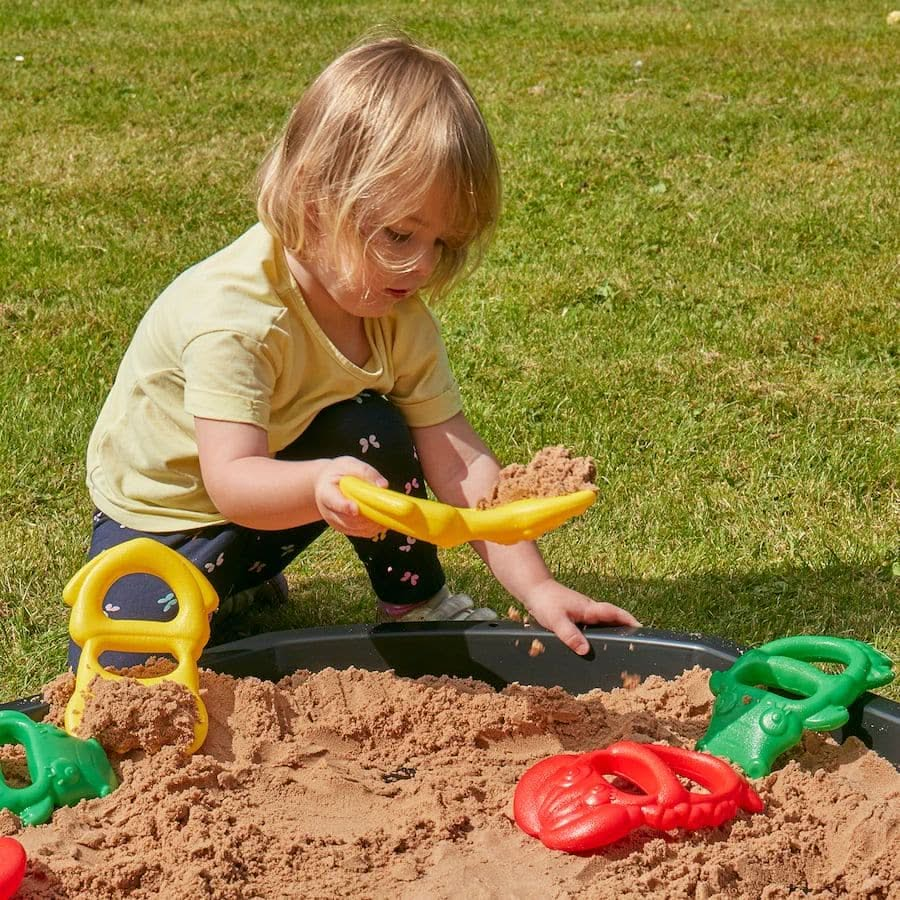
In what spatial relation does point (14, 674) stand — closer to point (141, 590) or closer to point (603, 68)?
point (141, 590)

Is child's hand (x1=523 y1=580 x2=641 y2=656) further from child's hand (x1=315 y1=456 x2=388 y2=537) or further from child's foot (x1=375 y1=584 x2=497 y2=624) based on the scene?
child's hand (x1=315 y1=456 x2=388 y2=537)

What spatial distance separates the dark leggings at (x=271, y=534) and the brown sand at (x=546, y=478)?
442 mm

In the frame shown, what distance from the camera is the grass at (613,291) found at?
7.79ft

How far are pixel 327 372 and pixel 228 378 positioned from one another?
0.21m

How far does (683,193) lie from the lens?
175 inches

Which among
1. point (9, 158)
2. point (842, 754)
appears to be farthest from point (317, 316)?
point (9, 158)

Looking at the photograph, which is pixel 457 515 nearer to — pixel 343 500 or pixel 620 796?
pixel 343 500

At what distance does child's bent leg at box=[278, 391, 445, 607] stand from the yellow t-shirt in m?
0.02

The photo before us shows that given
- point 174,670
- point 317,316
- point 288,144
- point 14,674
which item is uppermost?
point 288,144

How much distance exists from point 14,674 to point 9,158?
335 centimetres

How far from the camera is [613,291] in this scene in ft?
11.7

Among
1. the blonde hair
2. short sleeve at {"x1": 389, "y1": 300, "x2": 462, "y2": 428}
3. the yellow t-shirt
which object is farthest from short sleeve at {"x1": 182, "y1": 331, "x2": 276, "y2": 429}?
short sleeve at {"x1": 389, "y1": 300, "x2": 462, "y2": 428}

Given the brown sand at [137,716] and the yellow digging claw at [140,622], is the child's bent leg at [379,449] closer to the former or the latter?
the yellow digging claw at [140,622]

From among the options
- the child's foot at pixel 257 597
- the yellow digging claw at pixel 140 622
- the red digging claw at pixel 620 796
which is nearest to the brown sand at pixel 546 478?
the red digging claw at pixel 620 796
